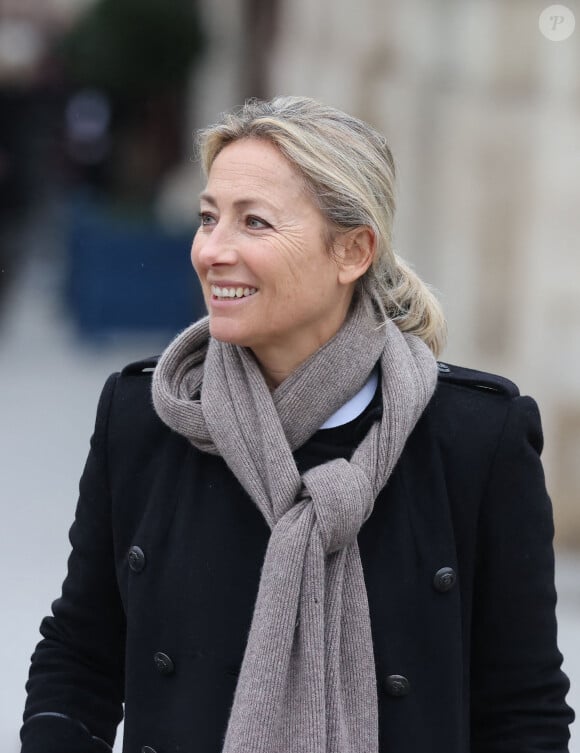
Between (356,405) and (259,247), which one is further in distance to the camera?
(356,405)

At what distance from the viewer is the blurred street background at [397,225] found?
5.70m

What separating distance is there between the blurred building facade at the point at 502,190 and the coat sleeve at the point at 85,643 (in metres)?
3.63

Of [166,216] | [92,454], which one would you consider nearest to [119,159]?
[166,216]

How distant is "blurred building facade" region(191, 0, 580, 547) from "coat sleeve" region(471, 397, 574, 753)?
3.57 meters

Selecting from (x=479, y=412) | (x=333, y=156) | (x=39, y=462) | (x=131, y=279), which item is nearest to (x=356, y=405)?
(x=479, y=412)

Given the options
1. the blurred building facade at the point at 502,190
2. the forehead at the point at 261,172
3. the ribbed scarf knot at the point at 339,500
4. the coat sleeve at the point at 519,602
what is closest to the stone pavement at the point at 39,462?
the blurred building facade at the point at 502,190

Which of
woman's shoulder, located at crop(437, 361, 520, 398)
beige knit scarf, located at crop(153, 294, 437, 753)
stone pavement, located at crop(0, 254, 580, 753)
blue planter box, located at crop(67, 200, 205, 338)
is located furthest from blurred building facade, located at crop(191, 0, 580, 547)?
blue planter box, located at crop(67, 200, 205, 338)

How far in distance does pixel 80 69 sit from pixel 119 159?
3.50 feet

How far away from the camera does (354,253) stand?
2.32 m

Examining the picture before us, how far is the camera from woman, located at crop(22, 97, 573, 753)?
7.07ft

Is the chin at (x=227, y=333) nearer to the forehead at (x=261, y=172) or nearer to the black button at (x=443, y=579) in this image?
the forehead at (x=261, y=172)

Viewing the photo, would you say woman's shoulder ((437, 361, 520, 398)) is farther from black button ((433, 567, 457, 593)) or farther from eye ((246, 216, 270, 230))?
eye ((246, 216, 270, 230))

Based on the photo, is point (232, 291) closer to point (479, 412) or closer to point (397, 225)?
point (479, 412)

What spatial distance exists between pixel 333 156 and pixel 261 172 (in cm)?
12
